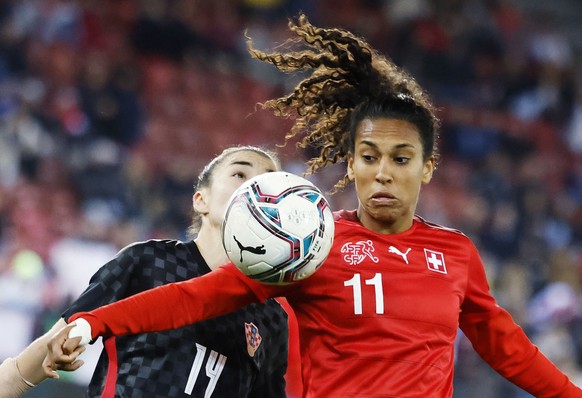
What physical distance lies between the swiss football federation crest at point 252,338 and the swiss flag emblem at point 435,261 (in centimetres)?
80

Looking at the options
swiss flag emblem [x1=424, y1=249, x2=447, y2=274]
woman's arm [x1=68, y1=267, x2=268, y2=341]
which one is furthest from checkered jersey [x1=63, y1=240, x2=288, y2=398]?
swiss flag emblem [x1=424, y1=249, x2=447, y2=274]

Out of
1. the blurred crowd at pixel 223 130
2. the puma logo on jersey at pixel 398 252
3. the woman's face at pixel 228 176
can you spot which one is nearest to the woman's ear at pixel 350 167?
the puma logo on jersey at pixel 398 252

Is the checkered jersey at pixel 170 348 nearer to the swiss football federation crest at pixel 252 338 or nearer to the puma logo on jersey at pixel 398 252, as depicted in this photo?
the swiss football federation crest at pixel 252 338

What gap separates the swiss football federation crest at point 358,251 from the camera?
3.31 metres

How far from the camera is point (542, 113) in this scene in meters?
13.4

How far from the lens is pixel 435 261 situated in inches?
134

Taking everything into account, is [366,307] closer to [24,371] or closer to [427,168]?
[427,168]

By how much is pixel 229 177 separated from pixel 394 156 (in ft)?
2.74

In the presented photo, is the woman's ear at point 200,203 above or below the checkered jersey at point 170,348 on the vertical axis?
above

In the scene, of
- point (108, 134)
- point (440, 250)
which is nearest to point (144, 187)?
point (108, 134)

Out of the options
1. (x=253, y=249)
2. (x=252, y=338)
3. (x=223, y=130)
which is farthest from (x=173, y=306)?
(x=223, y=130)

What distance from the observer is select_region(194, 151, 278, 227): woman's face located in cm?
392

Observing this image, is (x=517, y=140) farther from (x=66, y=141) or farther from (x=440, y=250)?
(x=440, y=250)

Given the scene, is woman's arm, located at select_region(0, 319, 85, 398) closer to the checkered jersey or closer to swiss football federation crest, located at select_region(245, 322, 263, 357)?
the checkered jersey
